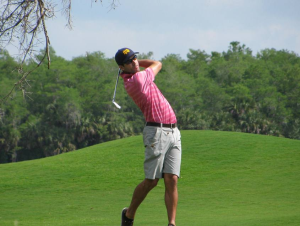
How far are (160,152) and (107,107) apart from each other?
62.9m

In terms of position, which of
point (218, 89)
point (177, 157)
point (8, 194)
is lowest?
point (8, 194)

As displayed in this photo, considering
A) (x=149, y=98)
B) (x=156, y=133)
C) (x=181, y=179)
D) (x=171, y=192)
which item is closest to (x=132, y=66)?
(x=149, y=98)

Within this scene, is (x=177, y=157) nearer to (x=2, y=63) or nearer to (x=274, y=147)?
(x=274, y=147)

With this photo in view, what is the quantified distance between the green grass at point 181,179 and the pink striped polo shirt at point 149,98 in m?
5.60

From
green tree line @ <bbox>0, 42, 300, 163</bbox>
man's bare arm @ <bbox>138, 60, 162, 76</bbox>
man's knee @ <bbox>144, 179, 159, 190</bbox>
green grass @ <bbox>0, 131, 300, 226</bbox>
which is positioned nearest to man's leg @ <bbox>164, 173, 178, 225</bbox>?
man's knee @ <bbox>144, 179, 159, 190</bbox>

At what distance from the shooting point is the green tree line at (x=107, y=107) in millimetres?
60500

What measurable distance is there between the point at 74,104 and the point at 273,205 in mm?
54237

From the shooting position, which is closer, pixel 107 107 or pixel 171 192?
pixel 171 192

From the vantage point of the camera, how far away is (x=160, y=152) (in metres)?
5.20

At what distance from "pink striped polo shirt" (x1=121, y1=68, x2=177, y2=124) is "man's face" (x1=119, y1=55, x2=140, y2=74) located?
14 centimetres

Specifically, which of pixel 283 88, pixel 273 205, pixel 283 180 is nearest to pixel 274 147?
pixel 283 180

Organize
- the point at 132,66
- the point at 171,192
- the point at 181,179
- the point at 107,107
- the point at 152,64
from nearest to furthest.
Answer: the point at 171,192, the point at 132,66, the point at 152,64, the point at 181,179, the point at 107,107

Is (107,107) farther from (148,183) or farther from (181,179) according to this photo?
(148,183)

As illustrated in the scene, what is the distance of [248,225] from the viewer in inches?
245
